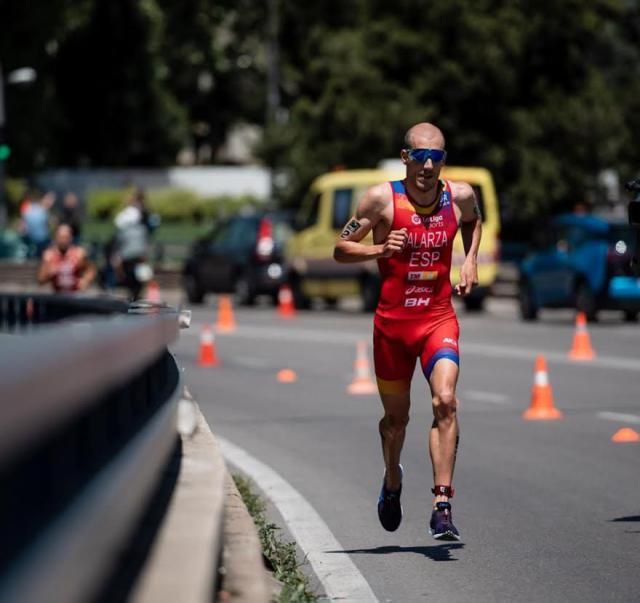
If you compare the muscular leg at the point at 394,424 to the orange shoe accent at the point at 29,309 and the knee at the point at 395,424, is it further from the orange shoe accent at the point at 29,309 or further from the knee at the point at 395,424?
the orange shoe accent at the point at 29,309

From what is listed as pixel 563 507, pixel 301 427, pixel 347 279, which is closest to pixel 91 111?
pixel 347 279

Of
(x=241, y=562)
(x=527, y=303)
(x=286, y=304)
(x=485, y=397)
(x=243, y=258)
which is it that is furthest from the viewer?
(x=243, y=258)

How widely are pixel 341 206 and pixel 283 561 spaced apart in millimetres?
23970

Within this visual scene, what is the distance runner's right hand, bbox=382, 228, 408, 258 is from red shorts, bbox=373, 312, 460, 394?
0.39 meters

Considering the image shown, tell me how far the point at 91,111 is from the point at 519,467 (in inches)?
2625

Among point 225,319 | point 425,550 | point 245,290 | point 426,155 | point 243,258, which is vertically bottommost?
point 245,290

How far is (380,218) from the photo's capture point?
8672 millimetres

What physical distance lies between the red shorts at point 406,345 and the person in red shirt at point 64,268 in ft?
44.3

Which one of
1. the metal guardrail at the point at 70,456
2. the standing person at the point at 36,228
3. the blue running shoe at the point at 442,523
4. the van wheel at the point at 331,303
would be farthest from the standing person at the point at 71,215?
the metal guardrail at the point at 70,456

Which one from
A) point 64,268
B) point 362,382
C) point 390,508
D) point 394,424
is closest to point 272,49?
point 64,268

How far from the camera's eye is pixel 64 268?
2195 cm

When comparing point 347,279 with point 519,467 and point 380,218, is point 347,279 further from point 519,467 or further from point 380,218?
point 380,218

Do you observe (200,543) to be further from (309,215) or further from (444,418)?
(309,215)

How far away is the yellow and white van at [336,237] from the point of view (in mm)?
31016
